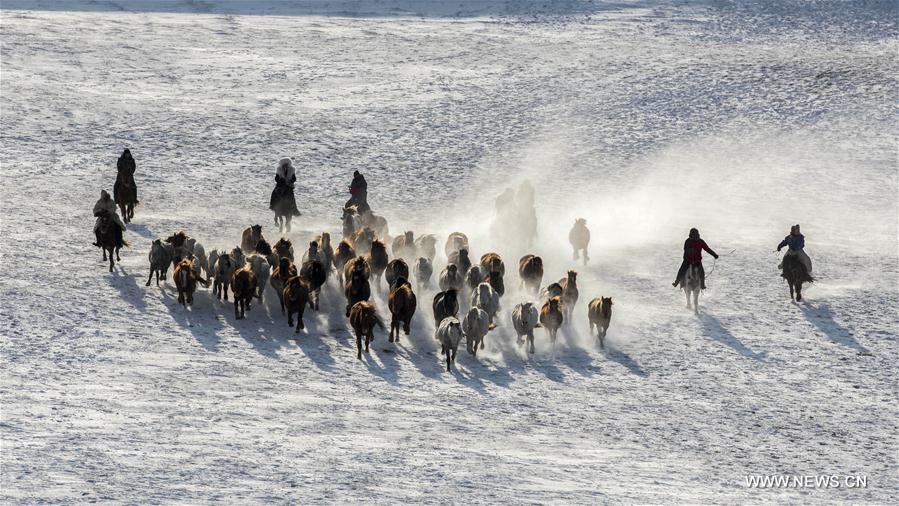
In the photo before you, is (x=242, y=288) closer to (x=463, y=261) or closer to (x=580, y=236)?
(x=463, y=261)

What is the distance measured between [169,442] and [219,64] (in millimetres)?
29076

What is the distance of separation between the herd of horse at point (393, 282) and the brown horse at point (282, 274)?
0.06ft

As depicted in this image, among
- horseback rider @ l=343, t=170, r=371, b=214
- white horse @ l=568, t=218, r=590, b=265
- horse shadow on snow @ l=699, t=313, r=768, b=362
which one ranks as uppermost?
horseback rider @ l=343, t=170, r=371, b=214

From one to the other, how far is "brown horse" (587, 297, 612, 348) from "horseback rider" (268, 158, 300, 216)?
28.8ft

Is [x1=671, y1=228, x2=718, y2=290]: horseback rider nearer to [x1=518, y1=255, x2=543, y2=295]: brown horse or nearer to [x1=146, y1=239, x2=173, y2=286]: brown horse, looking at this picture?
[x1=518, y1=255, x2=543, y2=295]: brown horse

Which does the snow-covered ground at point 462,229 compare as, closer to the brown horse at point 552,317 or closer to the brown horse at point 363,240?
the brown horse at point 552,317

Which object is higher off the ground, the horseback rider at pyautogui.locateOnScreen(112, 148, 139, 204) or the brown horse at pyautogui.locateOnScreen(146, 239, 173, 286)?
the horseback rider at pyautogui.locateOnScreen(112, 148, 139, 204)

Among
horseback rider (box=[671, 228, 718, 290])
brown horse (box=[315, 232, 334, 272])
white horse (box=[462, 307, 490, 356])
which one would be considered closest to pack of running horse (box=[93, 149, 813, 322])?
horseback rider (box=[671, 228, 718, 290])

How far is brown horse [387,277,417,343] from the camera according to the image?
21.8 m

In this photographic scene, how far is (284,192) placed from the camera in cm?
2853

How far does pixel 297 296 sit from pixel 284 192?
22.6ft

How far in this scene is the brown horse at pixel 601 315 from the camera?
Answer: 72.6ft

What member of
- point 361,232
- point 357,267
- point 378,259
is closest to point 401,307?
point 357,267

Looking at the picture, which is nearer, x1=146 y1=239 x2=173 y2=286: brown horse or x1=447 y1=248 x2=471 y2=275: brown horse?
x1=146 y1=239 x2=173 y2=286: brown horse
